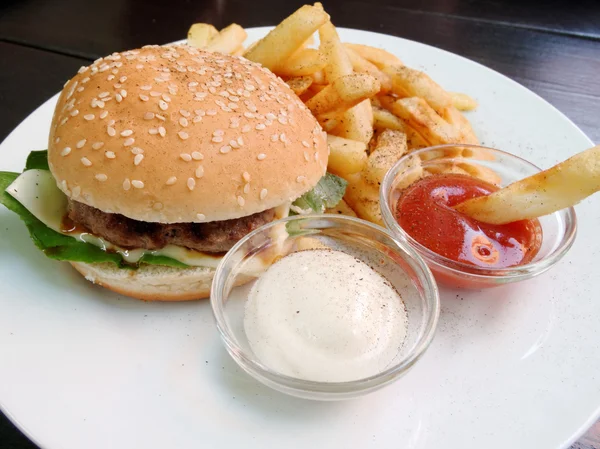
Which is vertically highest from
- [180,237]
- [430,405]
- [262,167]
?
[262,167]

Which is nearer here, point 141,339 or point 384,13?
point 141,339

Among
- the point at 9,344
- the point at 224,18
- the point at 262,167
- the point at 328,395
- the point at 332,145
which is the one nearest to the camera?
the point at 328,395

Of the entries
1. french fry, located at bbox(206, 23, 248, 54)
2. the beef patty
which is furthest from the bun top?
french fry, located at bbox(206, 23, 248, 54)

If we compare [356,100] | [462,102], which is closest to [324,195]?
[356,100]

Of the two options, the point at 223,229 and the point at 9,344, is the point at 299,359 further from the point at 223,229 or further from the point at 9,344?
the point at 9,344

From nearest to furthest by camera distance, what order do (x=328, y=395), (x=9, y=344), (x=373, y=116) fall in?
(x=328, y=395), (x=9, y=344), (x=373, y=116)

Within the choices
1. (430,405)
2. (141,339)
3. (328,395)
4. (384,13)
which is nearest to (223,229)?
(141,339)

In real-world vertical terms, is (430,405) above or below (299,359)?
below

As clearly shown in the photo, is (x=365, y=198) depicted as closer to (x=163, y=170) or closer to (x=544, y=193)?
(x=544, y=193)
